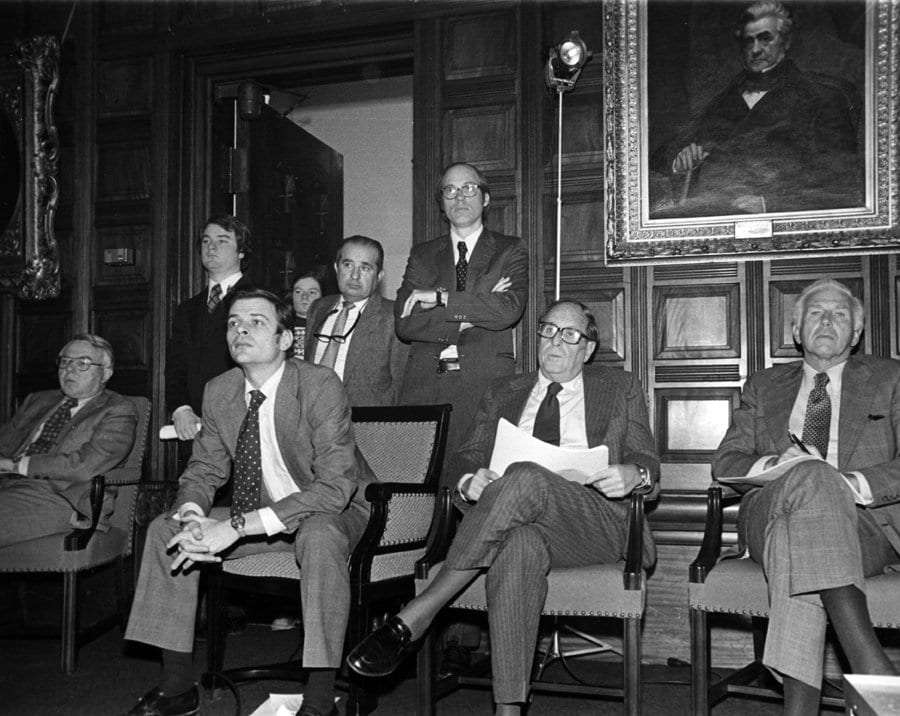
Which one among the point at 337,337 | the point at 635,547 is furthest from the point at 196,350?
the point at 635,547

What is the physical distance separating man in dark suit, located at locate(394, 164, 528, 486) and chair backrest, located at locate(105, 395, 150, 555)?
119 centimetres

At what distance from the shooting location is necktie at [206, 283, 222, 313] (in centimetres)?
405

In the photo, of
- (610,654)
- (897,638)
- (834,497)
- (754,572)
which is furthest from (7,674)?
(897,638)

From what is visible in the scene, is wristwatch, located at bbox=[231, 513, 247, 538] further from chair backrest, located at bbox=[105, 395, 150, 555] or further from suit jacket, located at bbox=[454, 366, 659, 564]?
chair backrest, located at bbox=[105, 395, 150, 555]

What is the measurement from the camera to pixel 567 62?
151 inches

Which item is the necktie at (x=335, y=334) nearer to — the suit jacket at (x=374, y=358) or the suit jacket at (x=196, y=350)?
the suit jacket at (x=374, y=358)

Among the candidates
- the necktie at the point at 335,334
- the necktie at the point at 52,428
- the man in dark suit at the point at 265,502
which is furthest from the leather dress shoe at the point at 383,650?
the necktie at the point at 52,428

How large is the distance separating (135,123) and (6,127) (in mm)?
725

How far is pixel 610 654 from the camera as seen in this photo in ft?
12.3

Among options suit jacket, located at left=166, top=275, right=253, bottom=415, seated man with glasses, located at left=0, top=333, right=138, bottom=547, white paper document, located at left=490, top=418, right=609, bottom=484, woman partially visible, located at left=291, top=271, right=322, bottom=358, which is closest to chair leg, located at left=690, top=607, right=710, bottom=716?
white paper document, located at left=490, top=418, right=609, bottom=484

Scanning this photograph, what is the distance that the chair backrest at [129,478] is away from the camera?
3857 mm

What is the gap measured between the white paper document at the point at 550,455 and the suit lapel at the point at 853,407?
0.71 m

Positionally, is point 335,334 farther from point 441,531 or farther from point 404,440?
point 441,531

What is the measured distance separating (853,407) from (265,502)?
1.84 metres
